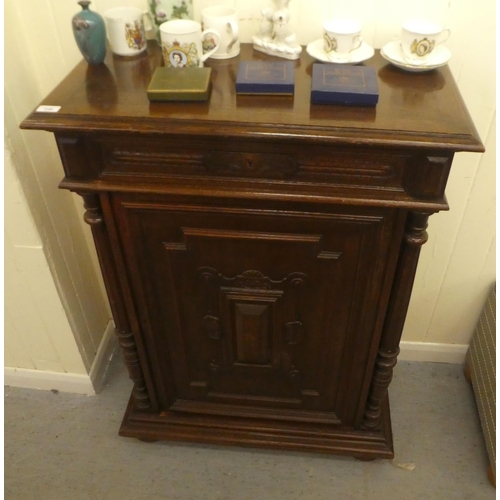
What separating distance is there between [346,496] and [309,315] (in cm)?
55

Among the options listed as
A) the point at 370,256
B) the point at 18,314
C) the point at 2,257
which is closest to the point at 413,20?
the point at 370,256

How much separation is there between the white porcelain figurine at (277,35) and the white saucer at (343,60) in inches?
1.1

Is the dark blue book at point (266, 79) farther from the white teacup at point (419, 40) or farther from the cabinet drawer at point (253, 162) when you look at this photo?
the white teacup at point (419, 40)

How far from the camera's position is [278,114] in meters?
0.83

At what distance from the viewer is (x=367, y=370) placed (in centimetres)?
119

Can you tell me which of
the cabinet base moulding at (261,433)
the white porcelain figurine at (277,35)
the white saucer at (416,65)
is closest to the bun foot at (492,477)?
the cabinet base moulding at (261,433)

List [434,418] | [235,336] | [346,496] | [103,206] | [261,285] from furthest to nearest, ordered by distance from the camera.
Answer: [434,418] < [346,496] < [235,336] < [261,285] < [103,206]

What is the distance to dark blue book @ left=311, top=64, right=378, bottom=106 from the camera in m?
0.83

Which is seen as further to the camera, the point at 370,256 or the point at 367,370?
the point at 367,370

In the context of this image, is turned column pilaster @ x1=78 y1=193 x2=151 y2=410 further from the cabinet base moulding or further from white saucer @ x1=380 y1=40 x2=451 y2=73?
white saucer @ x1=380 y1=40 x2=451 y2=73

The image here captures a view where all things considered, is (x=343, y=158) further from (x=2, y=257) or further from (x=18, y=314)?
(x=18, y=314)

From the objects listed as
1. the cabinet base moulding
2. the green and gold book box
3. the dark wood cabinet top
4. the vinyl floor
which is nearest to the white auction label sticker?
the dark wood cabinet top

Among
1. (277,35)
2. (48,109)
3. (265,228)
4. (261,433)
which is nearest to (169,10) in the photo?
(277,35)

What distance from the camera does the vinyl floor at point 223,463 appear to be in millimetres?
1323
